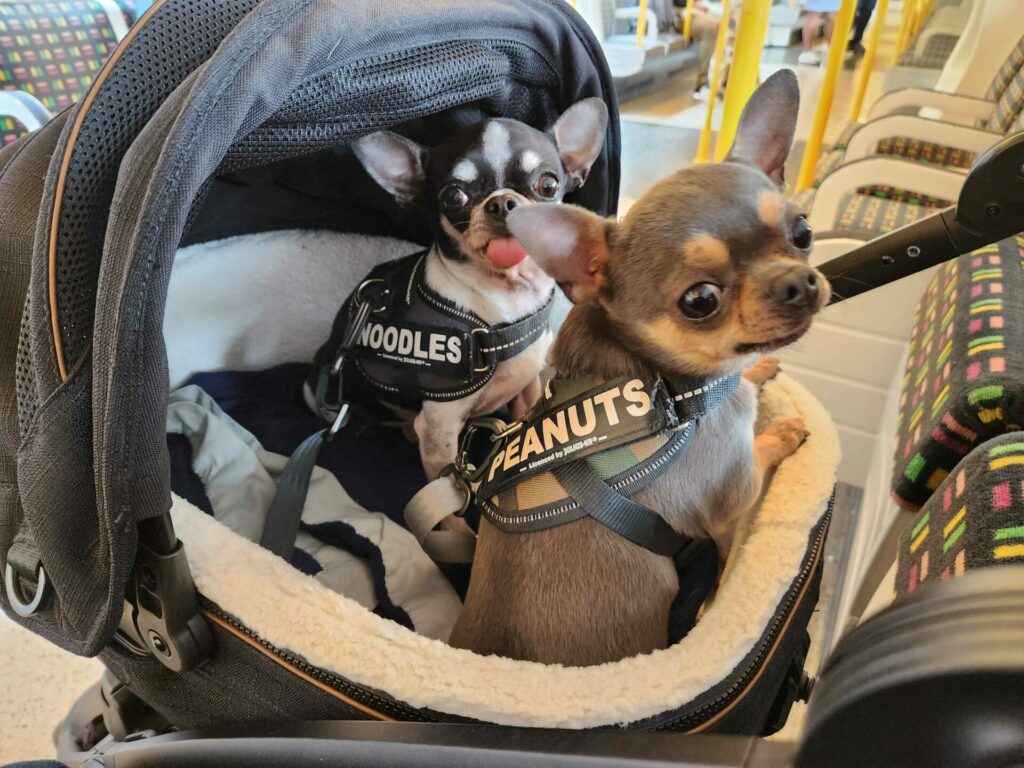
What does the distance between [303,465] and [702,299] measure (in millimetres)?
710

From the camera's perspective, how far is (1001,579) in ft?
0.68

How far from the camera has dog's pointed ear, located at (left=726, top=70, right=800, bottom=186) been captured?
82 centimetres

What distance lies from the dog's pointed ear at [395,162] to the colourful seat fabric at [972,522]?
2.79 ft

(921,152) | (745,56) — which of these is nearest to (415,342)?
→ (745,56)

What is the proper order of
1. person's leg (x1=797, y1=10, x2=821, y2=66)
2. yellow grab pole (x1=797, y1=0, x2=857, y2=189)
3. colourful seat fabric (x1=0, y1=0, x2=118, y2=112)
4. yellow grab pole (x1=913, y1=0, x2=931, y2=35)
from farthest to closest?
yellow grab pole (x1=913, y1=0, x2=931, y2=35) < person's leg (x1=797, y1=10, x2=821, y2=66) < yellow grab pole (x1=797, y1=0, x2=857, y2=189) < colourful seat fabric (x1=0, y1=0, x2=118, y2=112)

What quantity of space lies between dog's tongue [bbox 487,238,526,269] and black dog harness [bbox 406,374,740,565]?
13.7 inches

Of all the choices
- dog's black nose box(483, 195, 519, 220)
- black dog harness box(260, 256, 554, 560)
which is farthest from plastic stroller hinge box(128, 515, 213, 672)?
dog's black nose box(483, 195, 519, 220)

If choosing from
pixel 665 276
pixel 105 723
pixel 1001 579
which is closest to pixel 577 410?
pixel 665 276

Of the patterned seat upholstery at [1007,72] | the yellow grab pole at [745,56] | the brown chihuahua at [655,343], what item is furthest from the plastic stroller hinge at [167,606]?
the patterned seat upholstery at [1007,72]

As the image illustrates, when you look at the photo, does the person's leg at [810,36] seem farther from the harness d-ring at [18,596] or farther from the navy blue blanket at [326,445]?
the harness d-ring at [18,596]

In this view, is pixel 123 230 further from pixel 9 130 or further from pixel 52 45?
pixel 52 45

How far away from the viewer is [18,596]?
689 mm

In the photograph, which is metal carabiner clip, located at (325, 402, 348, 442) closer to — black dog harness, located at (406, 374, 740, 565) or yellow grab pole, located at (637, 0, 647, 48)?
black dog harness, located at (406, 374, 740, 565)

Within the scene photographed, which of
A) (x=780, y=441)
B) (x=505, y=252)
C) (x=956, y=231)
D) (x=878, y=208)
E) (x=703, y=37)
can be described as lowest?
(x=703, y=37)
